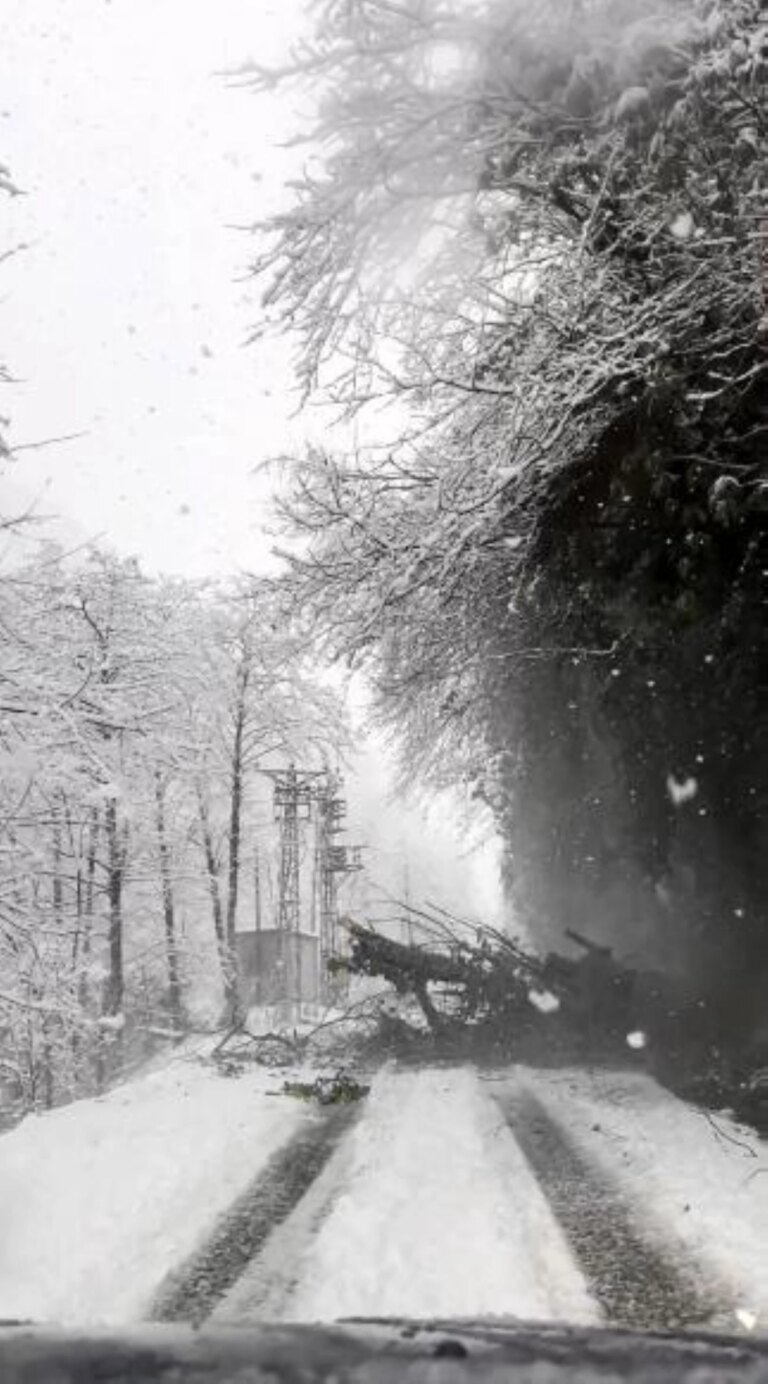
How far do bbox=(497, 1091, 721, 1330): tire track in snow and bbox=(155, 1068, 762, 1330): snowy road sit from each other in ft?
0.03

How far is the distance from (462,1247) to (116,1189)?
9.24 feet

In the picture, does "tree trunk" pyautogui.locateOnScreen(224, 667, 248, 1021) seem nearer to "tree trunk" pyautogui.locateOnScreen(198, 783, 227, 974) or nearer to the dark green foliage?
"tree trunk" pyautogui.locateOnScreen(198, 783, 227, 974)

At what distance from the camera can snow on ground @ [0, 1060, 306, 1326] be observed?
211 inches

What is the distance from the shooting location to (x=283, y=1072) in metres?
15.8

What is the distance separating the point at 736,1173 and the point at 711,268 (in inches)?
254

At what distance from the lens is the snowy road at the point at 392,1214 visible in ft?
16.4

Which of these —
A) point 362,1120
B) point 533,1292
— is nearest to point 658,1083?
point 362,1120

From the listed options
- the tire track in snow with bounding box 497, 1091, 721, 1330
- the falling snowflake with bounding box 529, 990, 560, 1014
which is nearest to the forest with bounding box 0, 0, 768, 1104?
the falling snowflake with bounding box 529, 990, 560, 1014

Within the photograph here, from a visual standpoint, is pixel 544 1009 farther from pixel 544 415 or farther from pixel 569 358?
pixel 569 358

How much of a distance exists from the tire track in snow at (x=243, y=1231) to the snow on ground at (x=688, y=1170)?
223cm

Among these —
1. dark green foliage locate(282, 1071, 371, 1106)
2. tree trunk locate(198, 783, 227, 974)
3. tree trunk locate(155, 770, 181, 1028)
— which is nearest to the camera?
dark green foliage locate(282, 1071, 371, 1106)

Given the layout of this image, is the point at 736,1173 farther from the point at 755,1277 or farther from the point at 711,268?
the point at 711,268

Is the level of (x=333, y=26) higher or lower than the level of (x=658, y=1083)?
higher

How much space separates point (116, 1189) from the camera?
751 centimetres
